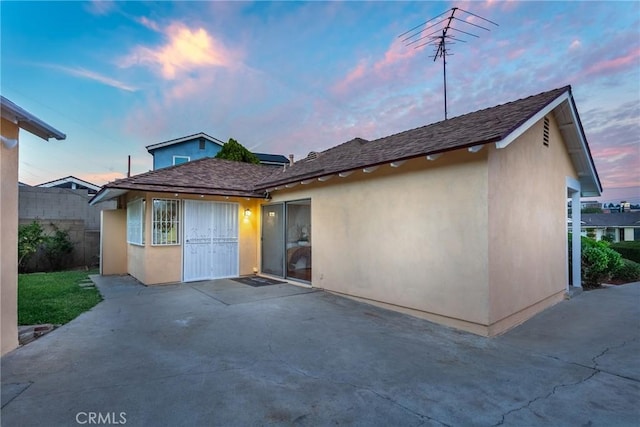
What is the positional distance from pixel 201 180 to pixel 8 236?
635 cm

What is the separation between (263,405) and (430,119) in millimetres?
13618

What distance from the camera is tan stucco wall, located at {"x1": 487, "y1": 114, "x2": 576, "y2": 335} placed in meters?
5.49

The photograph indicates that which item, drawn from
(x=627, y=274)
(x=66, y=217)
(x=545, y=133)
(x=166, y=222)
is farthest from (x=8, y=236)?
(x=627, y=274)

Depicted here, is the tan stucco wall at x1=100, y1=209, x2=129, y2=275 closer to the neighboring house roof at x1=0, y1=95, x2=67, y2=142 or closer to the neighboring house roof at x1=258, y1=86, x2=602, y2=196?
the neighboring house roof at x1=258, y1=86, x2=602, y2=196

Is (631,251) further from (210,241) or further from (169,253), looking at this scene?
(169,253)

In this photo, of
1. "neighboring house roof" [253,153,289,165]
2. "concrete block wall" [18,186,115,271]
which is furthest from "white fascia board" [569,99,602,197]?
"neighboring house roof" [253,153,289,165]

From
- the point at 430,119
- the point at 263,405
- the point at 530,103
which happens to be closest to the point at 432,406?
the point at 263,405

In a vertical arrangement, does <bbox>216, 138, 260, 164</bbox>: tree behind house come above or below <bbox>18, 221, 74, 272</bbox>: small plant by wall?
above

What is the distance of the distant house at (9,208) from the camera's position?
422cm

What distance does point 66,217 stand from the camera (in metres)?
15.3

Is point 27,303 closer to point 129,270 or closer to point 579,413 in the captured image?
point 129,270

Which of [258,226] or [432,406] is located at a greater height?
[258,226]

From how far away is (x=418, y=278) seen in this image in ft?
20.6

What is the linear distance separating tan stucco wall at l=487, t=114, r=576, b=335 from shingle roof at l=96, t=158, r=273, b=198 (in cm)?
742
